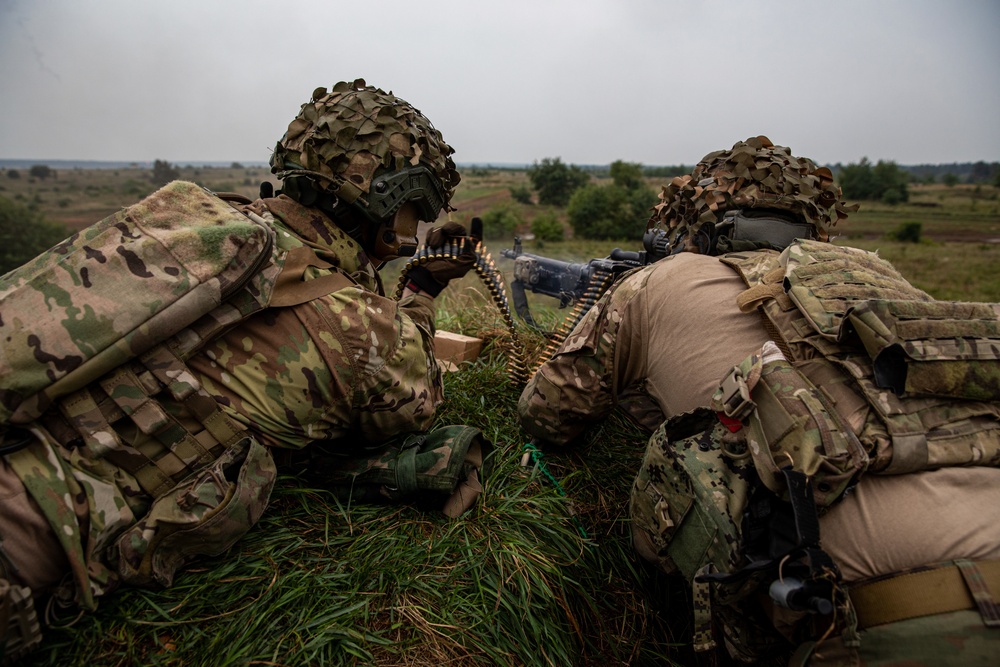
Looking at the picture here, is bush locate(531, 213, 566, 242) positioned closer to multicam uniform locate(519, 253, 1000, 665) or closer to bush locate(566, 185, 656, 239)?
bush locate(566, 185, 656, 239)

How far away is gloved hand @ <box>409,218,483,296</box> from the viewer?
11.5 feet

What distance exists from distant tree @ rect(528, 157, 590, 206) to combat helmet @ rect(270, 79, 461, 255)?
16.8 meters

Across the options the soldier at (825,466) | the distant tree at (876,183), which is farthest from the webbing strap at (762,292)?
the distant tree at (876,183)

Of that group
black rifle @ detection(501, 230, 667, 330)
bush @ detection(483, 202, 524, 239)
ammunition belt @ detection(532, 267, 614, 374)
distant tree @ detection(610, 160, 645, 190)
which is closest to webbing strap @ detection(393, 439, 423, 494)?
ammunition belt @ detection(532, 267, 614, 374)

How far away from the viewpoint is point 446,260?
3.53 metres

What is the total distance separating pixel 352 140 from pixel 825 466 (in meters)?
2.31

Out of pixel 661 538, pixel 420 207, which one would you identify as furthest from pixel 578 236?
pixel 661 538

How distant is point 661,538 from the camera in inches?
82.5

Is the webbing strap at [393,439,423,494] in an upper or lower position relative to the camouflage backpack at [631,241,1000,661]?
lower

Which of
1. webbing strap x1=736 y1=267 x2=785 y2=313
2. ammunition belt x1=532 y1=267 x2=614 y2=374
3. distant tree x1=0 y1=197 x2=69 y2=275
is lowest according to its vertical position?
distant tree x1=0 y1=197 x2=69 y2=275

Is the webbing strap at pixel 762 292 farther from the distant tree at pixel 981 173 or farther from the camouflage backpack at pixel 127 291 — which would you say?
the distant tree at pixel 981 173

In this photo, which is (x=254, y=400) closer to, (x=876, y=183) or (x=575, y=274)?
(x=575, y=274)

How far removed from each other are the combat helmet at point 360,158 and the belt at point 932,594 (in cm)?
235

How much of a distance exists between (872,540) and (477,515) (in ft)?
5.08
